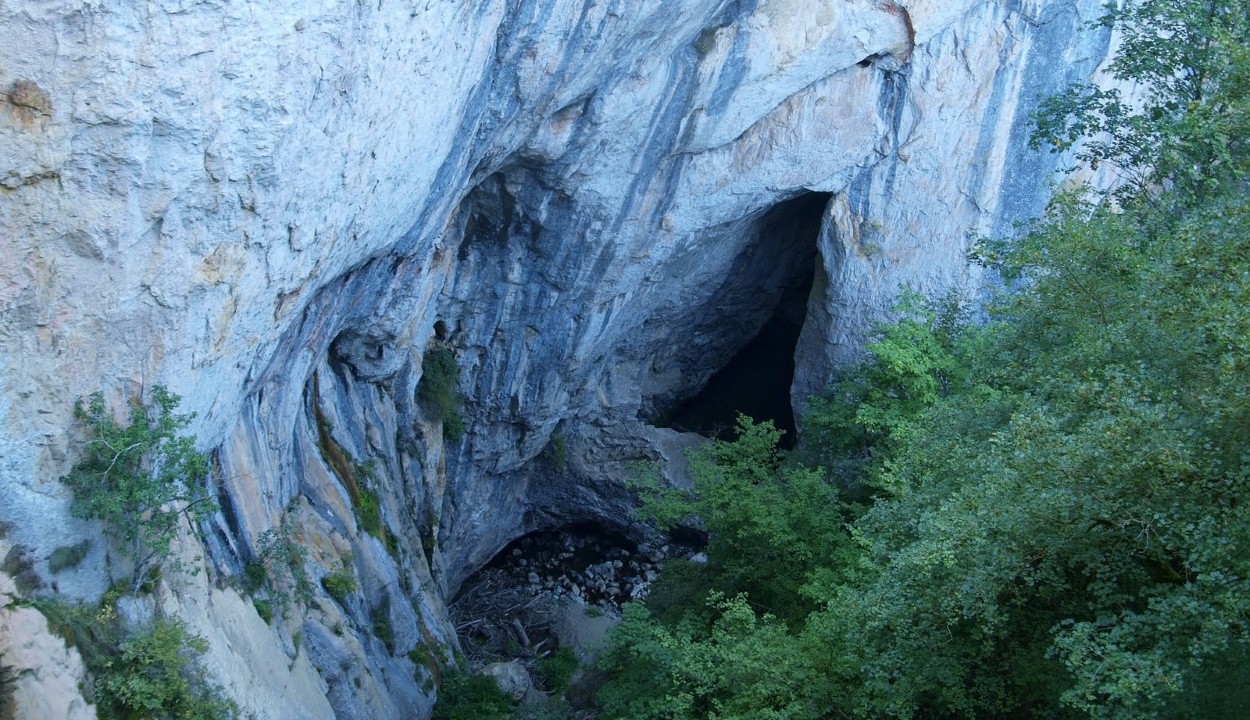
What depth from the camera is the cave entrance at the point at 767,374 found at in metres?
21.5

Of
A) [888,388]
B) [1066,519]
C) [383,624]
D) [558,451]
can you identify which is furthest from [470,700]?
[1066,519]

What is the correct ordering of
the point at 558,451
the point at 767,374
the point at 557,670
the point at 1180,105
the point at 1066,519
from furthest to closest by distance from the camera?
the point at 767,374, the point at 558,451, the point at 557,670, the point at 1180,105, the point at 1066,519

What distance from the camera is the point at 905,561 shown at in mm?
7469

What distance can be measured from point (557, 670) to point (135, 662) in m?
10.2

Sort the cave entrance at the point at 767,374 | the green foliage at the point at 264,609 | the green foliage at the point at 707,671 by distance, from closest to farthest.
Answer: the green foliage at the point at 707,671 < the green foliage at the point at 264,609 < the cave entrance at the point at 767,374

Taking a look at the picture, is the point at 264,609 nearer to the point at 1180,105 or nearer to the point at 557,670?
the point at 557,670

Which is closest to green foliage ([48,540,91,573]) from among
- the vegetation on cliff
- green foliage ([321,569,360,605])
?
green foliage ([321,569,360,605])

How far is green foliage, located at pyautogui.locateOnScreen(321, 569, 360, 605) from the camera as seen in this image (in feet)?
37.7

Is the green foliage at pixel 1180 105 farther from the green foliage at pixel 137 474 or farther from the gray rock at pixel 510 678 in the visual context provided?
the gray rock at pixel 510 678

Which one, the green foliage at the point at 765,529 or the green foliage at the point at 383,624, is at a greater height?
the green foliage at the point at 765,529

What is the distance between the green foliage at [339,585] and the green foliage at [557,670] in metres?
5.66

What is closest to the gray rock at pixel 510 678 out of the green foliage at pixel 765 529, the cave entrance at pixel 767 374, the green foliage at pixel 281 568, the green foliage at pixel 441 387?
the green foliage at pixel 765 529

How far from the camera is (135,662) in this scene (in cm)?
728

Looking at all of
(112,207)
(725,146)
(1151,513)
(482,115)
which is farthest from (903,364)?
(112,207)
